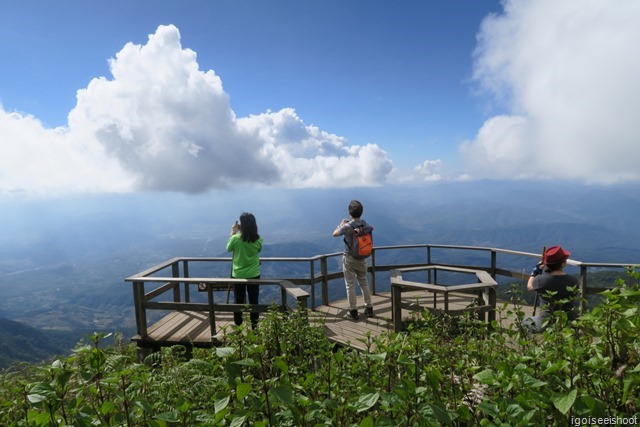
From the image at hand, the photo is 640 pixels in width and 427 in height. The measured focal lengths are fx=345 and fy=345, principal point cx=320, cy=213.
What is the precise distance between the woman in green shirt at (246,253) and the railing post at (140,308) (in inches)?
70.7

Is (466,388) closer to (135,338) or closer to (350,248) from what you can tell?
(350,248)

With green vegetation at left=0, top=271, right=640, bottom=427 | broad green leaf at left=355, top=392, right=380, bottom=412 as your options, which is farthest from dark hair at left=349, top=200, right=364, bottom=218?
broad green leaf at left=355, top=392, right=380, bottom=412

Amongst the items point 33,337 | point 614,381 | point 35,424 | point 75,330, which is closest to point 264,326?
point 35,424

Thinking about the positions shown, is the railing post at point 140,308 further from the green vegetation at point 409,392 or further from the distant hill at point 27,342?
the distant hill at point 27,342

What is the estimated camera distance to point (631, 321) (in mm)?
1543

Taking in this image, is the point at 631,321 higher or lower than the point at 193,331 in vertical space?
higher

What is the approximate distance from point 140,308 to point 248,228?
106 inches

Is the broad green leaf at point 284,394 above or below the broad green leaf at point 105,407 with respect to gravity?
above

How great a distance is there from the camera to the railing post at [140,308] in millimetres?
6605

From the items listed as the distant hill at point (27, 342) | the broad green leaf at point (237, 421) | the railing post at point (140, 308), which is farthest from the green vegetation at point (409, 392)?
the distant hill at point (27, 342)

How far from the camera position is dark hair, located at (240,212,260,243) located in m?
6.44

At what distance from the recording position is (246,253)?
662 centimetres

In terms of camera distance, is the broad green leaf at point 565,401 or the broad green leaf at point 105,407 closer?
the broad green leaf at point 565,401

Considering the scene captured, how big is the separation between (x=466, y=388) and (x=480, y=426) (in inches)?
16.8
